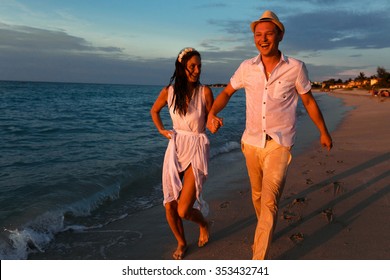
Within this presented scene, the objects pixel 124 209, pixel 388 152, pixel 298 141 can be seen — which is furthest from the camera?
pixel 298 141

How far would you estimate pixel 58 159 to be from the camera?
919cm

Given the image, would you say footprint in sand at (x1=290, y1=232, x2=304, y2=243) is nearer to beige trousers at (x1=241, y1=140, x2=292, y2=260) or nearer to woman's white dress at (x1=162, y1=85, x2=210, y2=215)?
beige trousers at (x1=241, y1=140, x2=292, y2=260)

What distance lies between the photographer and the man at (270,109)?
10.7 ft

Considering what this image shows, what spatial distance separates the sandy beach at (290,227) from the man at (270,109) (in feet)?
2.60

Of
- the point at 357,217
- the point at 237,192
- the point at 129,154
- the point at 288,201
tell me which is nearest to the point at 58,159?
the point at 129,154

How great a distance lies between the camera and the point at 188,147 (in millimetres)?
3764

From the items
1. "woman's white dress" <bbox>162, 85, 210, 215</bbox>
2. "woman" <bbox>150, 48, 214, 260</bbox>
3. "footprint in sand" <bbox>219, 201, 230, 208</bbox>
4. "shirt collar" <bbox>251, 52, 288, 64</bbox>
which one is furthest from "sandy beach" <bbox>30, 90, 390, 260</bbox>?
"shirt collar" <bbox>251, 52, 288, 64</bbox>

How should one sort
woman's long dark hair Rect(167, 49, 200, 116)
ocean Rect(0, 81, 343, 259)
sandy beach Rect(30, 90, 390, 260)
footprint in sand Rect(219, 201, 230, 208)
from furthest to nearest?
1. footprint in sand Rect(219, 201, 230, 208)
2. ocean Rect(0, 81, 343, 259)
3. sandy beach Rect(30, 90, 390, 260)
4. woman's long dark hair Rect(167, 49, 200, 116)

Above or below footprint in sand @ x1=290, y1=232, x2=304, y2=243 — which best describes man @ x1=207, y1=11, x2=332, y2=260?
above

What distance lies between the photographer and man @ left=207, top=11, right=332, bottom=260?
326 centimetres

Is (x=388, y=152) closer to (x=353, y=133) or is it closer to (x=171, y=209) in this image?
(x=353, y=133)

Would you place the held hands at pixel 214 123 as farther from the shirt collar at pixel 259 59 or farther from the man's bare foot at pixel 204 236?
the man's bare foot at pixel 204 236

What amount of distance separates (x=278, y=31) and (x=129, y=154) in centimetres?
743

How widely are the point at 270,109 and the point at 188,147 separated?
3.15ft
